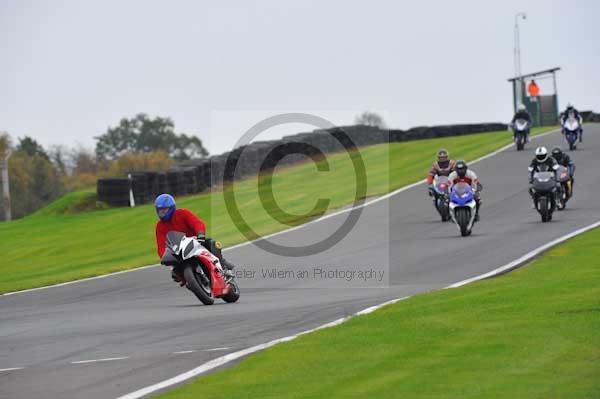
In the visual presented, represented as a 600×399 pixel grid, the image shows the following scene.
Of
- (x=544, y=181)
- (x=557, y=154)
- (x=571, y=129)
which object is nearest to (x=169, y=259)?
(x=544, y=181)

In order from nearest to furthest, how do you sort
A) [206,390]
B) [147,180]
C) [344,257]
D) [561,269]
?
[206,390] < [561,269] < [344,257] < [147,180]

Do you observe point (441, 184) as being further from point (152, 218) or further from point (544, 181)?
point (152, 218)

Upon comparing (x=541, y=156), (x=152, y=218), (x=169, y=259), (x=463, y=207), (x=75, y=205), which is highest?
(x=541, y=156)

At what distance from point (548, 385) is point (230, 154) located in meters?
39.7

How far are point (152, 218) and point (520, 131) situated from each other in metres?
13.8

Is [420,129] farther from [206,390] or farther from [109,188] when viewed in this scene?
[206,390]

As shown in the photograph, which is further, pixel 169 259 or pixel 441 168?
pixel 441 168

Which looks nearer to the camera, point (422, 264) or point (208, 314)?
point (208, 314)

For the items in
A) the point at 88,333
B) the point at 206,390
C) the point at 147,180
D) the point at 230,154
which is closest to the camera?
the point at 206,390

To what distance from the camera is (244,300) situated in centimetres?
→ 1748

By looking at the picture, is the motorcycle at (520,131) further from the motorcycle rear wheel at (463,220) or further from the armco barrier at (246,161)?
the motorcycle rear wheel at (463,220)

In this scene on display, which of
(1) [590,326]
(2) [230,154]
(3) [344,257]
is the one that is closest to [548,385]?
(1) [590,326]

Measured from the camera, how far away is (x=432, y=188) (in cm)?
2900

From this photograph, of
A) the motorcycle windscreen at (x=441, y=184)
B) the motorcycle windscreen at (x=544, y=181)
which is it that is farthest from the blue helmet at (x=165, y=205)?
the motorcycle windscreen at (x=441, y=184)
